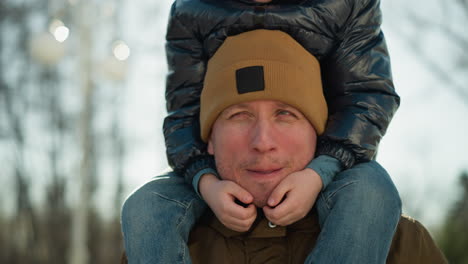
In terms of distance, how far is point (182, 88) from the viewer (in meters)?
2.43

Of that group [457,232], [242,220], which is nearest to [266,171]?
[242,220]

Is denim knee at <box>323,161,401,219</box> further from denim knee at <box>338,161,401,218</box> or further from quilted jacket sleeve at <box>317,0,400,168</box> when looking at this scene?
quilted jacket sleeve at <box>317,0,400,168</box>

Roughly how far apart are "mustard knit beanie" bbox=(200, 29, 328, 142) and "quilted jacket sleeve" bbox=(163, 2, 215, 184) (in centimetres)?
18

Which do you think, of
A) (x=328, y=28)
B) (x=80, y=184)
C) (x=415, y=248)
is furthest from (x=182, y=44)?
(x=80, y=184)

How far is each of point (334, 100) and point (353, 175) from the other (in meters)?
0.39

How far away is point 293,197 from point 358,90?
529mm

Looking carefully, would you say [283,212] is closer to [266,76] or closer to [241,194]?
[241,194]

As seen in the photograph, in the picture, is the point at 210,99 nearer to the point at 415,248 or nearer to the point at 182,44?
the point at 182,44

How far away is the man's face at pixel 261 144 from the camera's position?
203 cm

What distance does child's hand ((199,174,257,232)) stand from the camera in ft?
6.38

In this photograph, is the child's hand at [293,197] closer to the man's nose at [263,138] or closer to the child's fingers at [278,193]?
the child's fingers at [278,193]

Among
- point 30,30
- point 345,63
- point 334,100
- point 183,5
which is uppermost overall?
point 183,5

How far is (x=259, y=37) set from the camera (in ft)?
7.09

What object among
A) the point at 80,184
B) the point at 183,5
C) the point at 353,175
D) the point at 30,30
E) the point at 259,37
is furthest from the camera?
the point at 30,30
